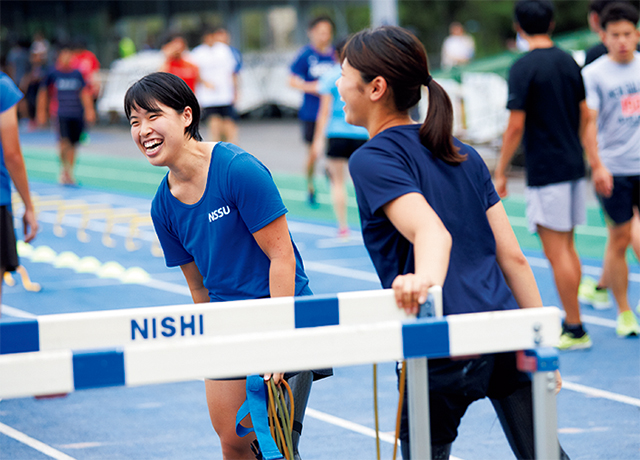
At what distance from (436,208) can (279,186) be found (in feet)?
37.3

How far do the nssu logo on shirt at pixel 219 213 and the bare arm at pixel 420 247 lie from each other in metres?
0.79

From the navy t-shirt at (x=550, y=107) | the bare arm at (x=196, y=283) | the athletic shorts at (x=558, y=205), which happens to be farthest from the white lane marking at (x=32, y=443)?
the navy t-shirt at (x=550, y=107)

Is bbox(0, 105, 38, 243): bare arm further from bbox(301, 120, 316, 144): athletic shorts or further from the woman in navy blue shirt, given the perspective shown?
bbox(301, 120, 316, 144): athletic shorts

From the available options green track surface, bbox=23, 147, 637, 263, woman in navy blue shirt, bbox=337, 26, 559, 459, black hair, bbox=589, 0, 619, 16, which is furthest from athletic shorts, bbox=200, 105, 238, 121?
woman in navy blue shirt, bbox=337, 26, 559, 459

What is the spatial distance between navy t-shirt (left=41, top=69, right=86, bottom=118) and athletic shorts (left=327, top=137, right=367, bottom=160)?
6.56 metres

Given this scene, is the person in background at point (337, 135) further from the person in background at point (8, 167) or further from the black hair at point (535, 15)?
the person in background at point (8, 167)

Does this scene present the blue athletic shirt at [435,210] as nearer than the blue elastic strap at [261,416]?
Yes

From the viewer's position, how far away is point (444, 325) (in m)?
2.07

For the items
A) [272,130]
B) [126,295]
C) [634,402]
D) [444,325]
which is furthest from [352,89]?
[272,130]

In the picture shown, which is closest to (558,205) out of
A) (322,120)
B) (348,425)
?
(348,425)

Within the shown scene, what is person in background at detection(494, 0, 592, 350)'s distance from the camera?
18.1 feet

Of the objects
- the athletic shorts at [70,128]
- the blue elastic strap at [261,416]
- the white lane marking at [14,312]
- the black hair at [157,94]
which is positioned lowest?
the white lane marking at [14,312]

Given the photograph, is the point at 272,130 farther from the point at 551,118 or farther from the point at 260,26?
the point at 551,118

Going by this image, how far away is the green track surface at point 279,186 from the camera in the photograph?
9.53 meters
